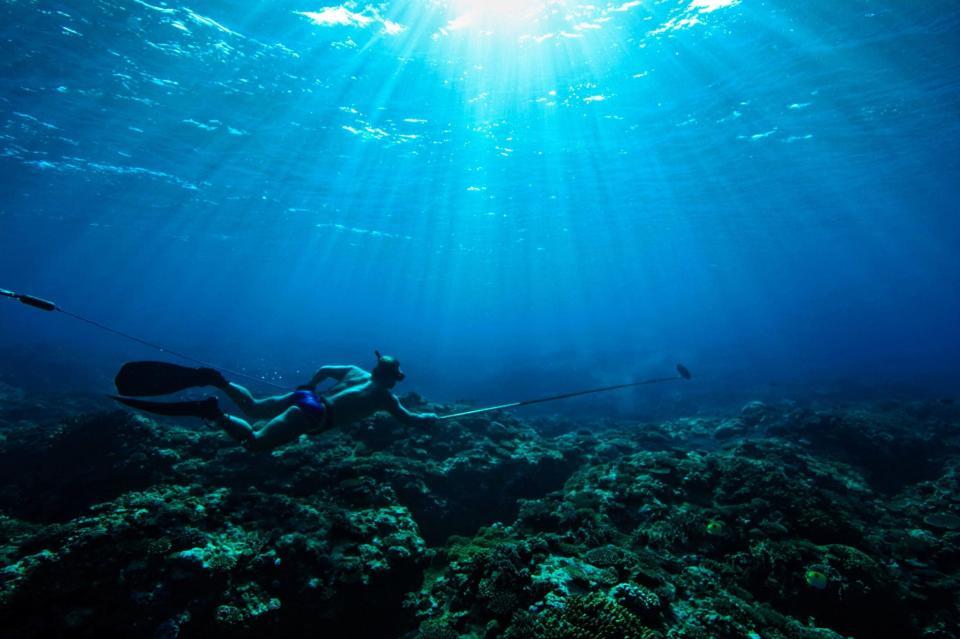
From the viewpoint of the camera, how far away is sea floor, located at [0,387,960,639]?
11.9 ft

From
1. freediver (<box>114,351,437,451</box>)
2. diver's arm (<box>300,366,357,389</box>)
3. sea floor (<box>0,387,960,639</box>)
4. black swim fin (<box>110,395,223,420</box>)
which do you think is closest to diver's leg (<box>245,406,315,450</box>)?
freediver (<box>114,351,437,451</box>)

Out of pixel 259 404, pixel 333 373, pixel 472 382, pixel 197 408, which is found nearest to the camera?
pixel 197 408

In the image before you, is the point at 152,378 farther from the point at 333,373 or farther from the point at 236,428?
the point at 333,373

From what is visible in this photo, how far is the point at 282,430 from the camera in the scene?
18.3 ft

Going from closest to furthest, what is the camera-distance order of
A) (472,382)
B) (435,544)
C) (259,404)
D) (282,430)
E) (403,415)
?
(282,430) → (259,404) → (403,415) → (435,544) → (472,382)

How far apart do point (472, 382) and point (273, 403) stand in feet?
112

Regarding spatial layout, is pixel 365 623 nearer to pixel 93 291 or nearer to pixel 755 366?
pixel 755 366

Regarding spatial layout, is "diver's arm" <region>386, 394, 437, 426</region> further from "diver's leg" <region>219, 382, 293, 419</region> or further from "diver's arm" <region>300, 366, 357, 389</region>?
"diver's leg" <region>219, 382, 293, 419</region>

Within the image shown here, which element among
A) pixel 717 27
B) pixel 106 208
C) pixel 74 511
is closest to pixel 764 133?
pixel 717 27

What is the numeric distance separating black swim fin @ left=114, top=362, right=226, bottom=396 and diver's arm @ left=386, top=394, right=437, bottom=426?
270 cm

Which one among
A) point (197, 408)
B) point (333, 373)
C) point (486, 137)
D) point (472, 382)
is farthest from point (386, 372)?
point (472, 382)

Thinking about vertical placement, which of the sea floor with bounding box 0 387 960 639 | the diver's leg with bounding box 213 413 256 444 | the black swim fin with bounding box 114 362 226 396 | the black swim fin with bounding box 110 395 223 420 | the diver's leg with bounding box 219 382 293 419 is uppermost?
the black swim fin with bounding box 114 362 226 396

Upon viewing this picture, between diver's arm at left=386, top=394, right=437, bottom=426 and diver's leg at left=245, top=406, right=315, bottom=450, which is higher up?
diver's leg at left=245, top=406, right=315, bottom=450

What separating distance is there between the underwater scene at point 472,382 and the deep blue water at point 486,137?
0.17m
